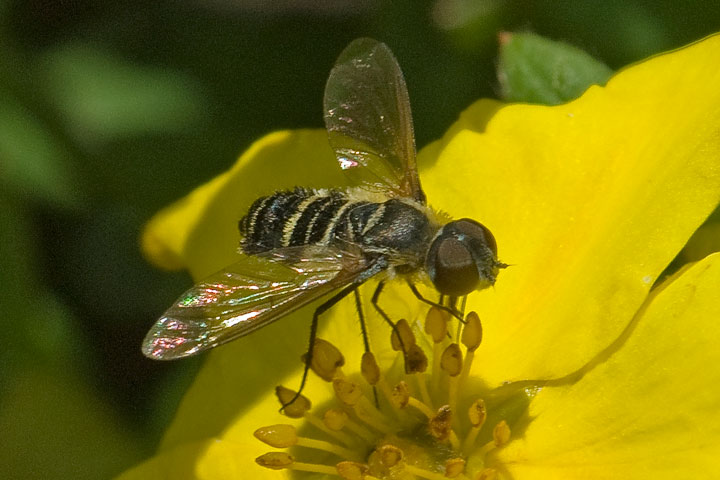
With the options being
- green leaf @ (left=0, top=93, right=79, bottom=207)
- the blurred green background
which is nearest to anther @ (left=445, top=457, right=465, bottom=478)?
the blurred green background

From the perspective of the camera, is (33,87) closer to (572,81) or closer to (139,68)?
(139,68)

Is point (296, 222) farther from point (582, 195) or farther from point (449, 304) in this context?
point (582, 195)

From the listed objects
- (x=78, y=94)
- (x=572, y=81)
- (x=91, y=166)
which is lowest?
(x=572, y=81)

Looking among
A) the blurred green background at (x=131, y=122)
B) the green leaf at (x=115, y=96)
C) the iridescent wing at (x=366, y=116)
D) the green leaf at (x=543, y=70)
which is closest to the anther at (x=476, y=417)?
the iridescent wing at (x=366, y=116)

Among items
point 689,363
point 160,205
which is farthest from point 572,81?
point 160,205

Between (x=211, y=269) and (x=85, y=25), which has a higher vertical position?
(x=85, y=25)

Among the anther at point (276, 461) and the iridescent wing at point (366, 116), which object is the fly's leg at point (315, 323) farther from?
the iridescent wing at point (366, 116)

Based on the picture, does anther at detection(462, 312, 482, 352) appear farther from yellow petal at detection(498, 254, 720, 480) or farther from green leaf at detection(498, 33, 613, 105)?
green leaf at detection(498, 33, 613, 105)

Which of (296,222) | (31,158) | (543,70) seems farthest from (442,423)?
(31,158)
